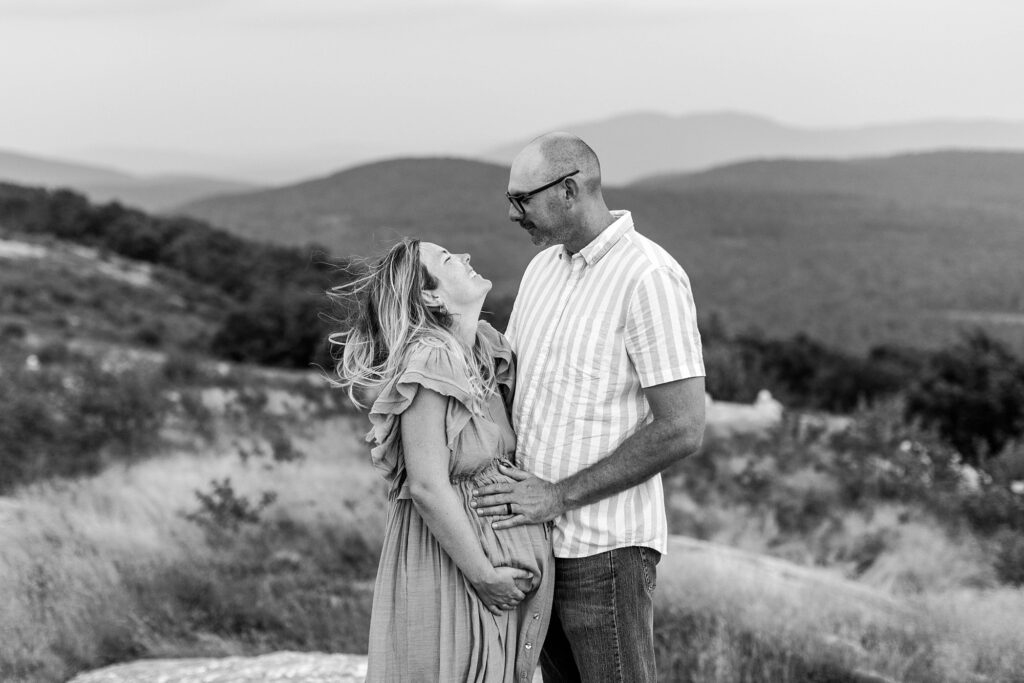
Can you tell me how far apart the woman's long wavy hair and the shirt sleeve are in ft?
1.53

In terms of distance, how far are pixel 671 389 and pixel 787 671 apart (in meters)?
2.71

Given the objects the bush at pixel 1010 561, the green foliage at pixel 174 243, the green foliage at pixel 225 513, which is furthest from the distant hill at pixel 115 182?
the bush at pixel 1010 561

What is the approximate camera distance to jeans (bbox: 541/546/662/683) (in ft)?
8.83

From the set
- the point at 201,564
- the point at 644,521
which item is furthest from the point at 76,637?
the point at 644,521

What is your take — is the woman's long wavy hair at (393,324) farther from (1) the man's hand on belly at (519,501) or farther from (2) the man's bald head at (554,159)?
(2) the man's bald head at (554,159)

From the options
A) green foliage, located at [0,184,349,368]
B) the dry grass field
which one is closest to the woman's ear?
the dry grass field

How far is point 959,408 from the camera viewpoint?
20953mm

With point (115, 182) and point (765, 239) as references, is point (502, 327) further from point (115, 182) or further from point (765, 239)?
point (115, 182)

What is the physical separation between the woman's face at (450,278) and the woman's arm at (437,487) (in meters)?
0.30

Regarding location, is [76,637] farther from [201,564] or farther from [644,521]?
[644,521]

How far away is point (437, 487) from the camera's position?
8.27 ft

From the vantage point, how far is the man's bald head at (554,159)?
8.71 feet

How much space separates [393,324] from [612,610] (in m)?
1.04

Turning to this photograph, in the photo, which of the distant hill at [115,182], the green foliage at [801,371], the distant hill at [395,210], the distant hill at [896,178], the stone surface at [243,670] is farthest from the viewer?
the distant hill at [115,182]
